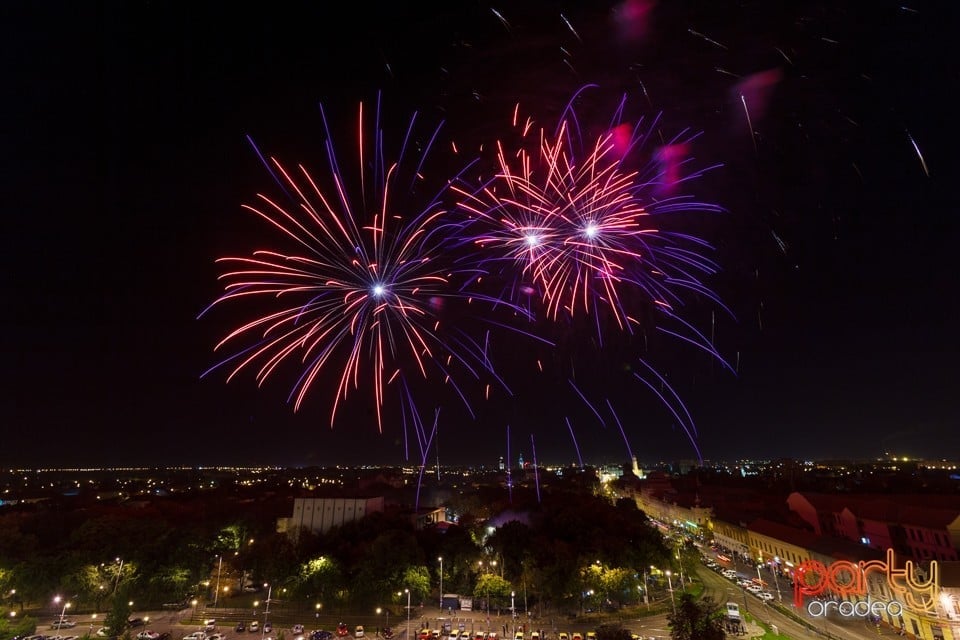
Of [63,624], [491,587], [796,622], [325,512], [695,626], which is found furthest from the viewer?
[325,512]

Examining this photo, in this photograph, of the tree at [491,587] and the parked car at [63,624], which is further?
the tree at [491,587]

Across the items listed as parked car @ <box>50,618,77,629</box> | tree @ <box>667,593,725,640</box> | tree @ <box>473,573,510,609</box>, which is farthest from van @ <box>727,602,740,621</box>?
parked car @ <box>50,618,77,629</box>

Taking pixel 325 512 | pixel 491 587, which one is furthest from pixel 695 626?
pixel 325 512

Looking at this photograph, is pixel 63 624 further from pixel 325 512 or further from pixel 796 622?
pixel 796 622

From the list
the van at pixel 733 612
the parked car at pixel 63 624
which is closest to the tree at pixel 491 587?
the van at pixel 733 612

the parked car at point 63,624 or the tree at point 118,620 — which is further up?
the tree at point 118,620

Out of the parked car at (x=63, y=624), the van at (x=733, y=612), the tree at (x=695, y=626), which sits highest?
the tree at (x=695, y=626)

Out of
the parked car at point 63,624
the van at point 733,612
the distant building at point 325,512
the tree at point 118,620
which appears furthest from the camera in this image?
the distant building at point 325,512

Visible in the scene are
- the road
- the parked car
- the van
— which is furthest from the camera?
the parked car

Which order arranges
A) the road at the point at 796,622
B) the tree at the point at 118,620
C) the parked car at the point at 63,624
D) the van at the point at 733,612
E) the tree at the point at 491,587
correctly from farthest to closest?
the tree at the point at 491,587
the parked car at the point at 63,624
the van at the point at 733,612
the tree at the point at 118,620
the road at the point at 796,622

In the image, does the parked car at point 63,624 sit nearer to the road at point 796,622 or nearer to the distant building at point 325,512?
the distant building at point 325,512

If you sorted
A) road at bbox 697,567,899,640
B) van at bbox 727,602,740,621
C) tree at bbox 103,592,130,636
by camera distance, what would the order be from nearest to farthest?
1. road at bbox 697,567,899,640
2. tree at bbox 103,592,130,636
3. van at bbox 727,602,740,621

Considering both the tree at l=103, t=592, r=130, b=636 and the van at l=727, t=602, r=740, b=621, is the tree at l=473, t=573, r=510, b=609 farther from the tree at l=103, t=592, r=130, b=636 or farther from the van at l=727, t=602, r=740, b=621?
the tree at l=103, t=592, r=130, b=636

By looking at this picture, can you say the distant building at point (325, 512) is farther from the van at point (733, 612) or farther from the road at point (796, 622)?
the van at point (733, 612)
